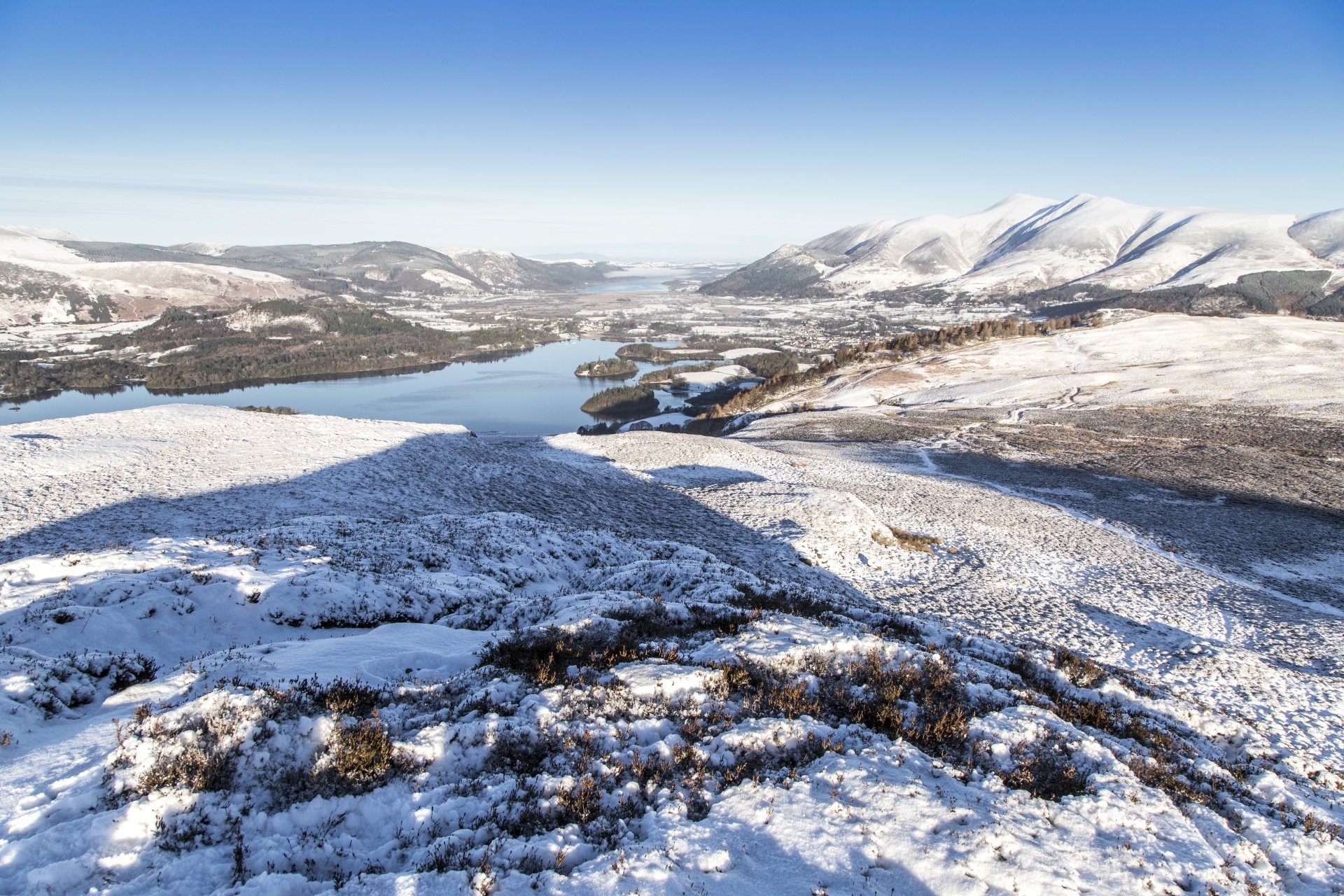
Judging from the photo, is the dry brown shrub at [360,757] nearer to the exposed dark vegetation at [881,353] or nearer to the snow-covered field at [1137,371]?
the snow-covered field at [1137,371]

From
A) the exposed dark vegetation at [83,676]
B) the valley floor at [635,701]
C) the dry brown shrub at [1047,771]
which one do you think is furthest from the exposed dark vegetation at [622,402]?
the dry brown shrub at [1047,771]

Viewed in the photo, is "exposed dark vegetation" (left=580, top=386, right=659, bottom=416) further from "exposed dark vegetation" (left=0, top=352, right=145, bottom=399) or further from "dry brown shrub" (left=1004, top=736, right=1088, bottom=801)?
"exposed dark vegetation" (left=0, top=352, right=145, bottom=399)

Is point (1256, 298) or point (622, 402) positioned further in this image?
point (1256, 298)

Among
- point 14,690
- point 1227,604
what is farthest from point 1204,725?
point 14,690

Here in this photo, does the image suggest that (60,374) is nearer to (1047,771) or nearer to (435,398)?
(435,398)

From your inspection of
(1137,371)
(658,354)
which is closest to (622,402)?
(658,354)

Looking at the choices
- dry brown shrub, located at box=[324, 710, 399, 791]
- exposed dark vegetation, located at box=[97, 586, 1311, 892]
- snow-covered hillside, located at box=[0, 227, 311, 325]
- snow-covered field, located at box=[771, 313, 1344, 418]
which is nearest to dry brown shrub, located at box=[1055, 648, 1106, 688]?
exposed dark vegetation, located at box=[97, 586, 1311, 892]
